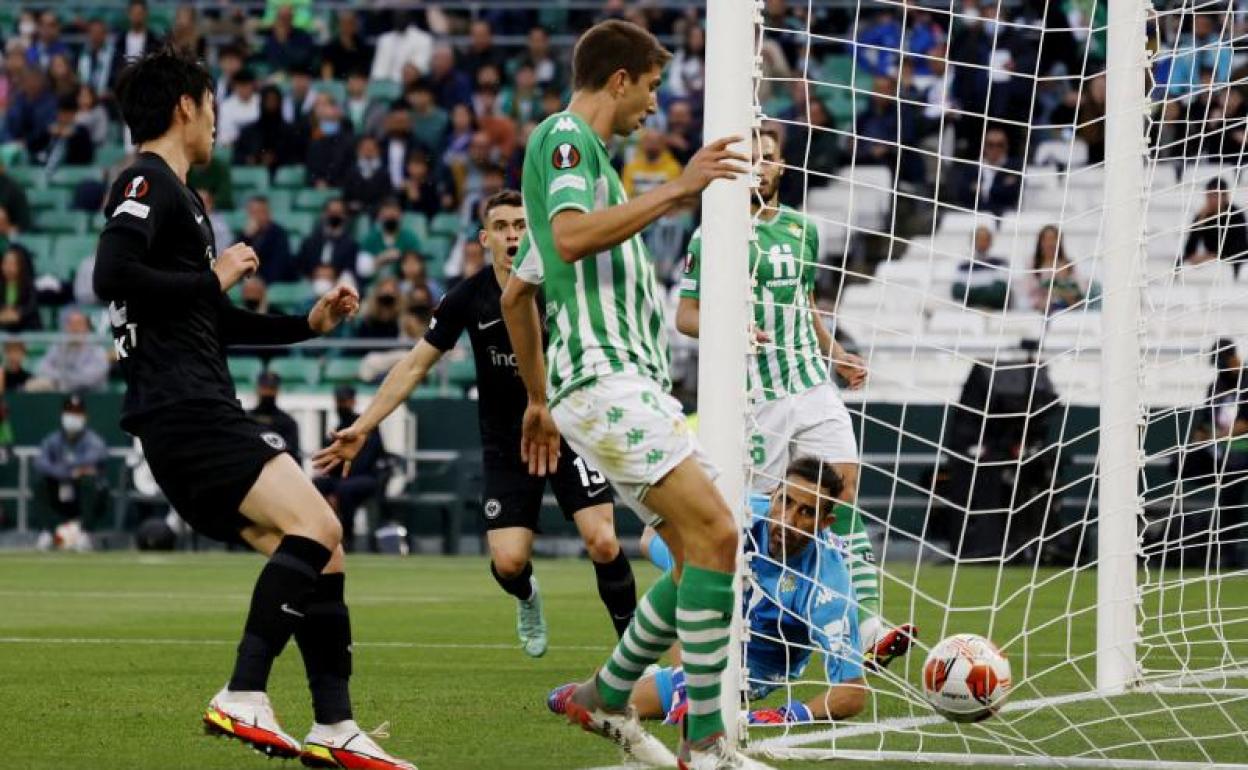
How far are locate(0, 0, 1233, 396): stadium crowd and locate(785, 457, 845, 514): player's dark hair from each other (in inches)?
478

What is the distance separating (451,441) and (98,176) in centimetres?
774

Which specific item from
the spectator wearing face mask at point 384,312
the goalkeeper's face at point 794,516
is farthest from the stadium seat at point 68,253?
the goalkeeper's face at point 794,516

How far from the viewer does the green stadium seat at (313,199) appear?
25000 mm

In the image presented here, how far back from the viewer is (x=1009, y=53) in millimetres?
22250

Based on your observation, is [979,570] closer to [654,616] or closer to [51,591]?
[51,591]

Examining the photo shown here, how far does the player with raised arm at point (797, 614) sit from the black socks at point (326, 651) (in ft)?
4.30

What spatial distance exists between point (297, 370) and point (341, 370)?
483mm

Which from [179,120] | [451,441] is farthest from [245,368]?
[179,120]

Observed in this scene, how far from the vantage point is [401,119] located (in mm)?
24766

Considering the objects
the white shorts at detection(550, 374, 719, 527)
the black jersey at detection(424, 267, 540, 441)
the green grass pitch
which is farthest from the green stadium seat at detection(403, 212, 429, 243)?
the white shorts at detection(550, 374, 719, 527)

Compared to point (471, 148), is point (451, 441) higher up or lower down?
lower down

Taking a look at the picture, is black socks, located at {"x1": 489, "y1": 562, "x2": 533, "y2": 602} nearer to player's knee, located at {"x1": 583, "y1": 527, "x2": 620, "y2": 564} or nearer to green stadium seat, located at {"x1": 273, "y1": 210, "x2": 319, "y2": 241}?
player's knee, located at {"x1": 583, "y1": 527, "x2": 620, "y2": 564}

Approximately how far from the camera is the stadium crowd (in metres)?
22.1

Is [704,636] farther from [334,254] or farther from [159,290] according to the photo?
[334,254]
